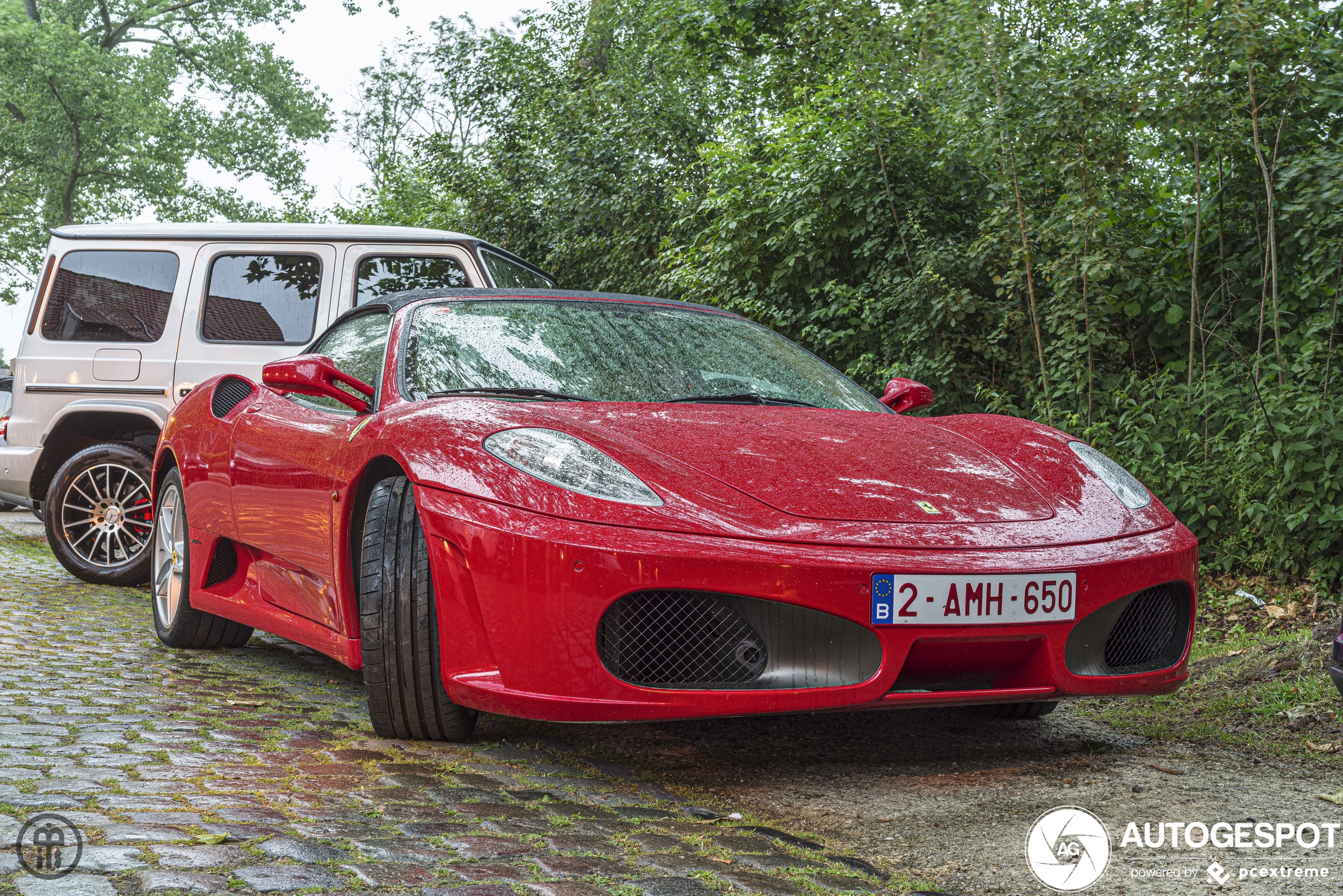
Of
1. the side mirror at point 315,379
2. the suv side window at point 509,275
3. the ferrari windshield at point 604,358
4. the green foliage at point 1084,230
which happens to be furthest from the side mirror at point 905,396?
the suv side window at point 509,275

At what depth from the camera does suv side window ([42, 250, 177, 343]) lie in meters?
7.00

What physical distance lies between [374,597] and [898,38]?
6458 mm

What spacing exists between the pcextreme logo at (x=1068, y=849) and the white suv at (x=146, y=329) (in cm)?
485

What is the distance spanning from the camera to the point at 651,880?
2.25 metres

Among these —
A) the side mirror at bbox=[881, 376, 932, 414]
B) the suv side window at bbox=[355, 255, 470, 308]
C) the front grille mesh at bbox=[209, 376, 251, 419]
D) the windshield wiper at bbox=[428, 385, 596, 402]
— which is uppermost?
the suv side window at bbox=[355, 255, 470, 308]

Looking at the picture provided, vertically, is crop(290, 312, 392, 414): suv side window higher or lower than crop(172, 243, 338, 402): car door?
lower

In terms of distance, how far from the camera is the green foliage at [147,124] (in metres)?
29.3

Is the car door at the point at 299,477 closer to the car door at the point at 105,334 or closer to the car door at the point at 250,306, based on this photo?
the car door at the point at 250,306

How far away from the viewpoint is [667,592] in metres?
2.78

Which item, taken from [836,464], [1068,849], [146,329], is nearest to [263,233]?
[146,329]

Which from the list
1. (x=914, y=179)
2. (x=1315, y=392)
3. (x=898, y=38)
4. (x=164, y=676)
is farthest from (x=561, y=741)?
(x=898, y=38)

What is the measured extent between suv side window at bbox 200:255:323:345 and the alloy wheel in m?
0.97

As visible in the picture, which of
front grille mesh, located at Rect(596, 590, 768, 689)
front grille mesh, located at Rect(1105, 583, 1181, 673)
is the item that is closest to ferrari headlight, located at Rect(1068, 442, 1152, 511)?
front grille mesh, located at Rect(1105, 583, 1181, 673)

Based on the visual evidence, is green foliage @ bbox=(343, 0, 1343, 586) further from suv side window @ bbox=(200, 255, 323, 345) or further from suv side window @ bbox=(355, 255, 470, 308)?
suv side window @ bbox=(200, 255, 323, 345)
